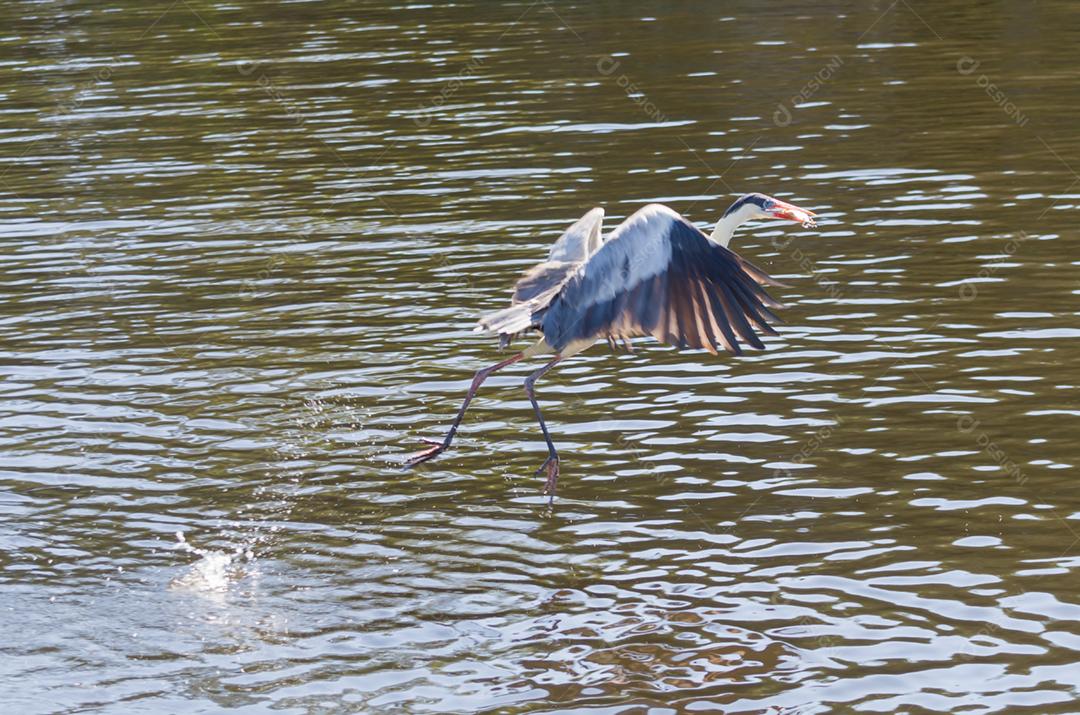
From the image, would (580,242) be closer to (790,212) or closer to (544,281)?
(544,281)

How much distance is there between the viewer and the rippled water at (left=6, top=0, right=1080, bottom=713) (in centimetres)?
718

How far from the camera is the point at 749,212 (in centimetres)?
909

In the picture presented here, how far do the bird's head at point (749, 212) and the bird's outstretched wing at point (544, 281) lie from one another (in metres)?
0.76

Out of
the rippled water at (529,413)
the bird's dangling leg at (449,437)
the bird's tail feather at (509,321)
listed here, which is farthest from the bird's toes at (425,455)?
the bird's tail feather at (509,321)

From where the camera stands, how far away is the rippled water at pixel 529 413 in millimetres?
7180

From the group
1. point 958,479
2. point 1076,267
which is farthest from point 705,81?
point 958,479

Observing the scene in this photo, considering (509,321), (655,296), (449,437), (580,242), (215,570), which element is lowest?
(215,570)

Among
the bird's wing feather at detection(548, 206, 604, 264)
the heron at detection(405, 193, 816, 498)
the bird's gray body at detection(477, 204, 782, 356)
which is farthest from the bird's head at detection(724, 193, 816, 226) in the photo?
the bird's wing feather at detection(548, 206, 604, 264)

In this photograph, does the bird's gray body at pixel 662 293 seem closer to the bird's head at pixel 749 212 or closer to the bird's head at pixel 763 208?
the bird's head at pixel 749 212

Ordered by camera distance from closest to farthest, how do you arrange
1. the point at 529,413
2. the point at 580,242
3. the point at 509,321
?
the point at 509,321 < the point at 580,242 < the point at 529,413

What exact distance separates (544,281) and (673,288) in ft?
3.51

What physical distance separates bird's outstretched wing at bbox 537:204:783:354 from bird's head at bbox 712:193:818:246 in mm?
550

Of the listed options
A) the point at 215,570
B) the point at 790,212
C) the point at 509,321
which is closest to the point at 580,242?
the point at 509,321

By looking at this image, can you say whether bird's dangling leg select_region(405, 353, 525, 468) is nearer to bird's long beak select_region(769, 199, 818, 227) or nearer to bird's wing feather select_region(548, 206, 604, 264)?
bird's wing feather select_region(548, 206, 604, 264)
